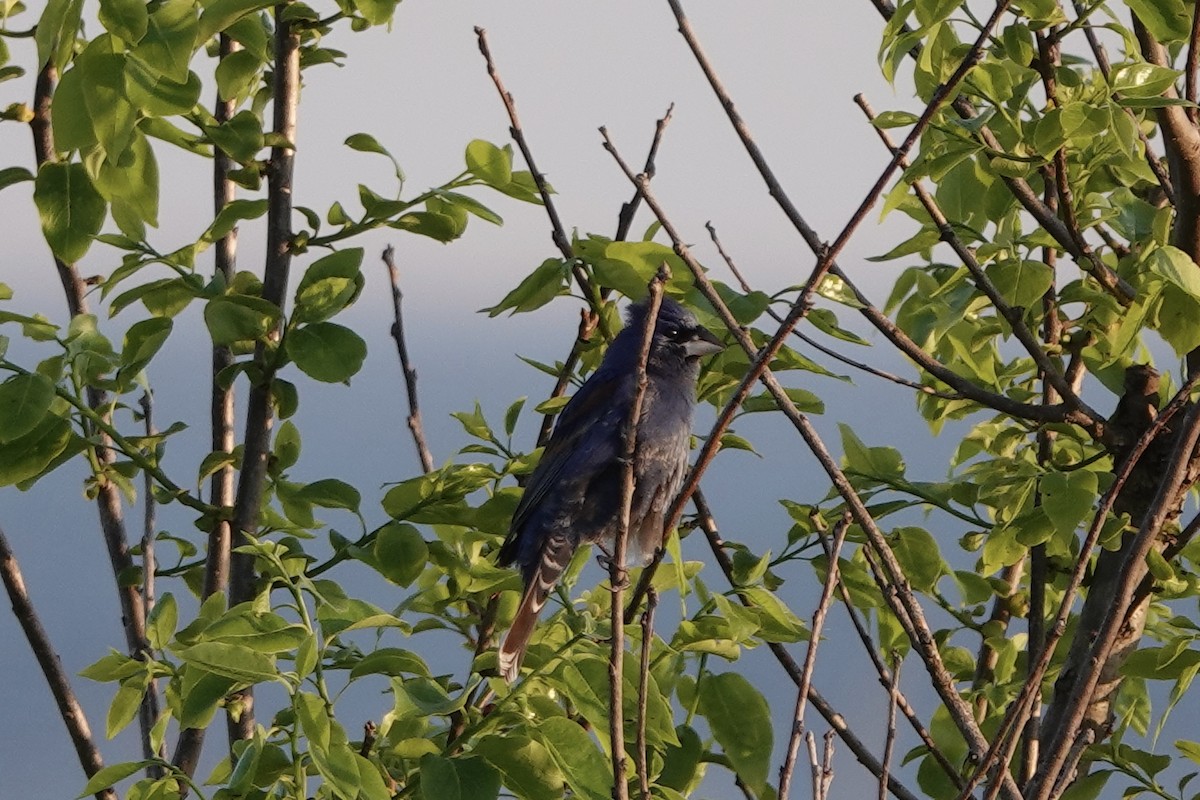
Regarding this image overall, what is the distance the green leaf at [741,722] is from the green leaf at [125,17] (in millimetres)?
1685


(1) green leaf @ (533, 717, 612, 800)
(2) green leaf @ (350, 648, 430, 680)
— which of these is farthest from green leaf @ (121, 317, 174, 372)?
(1) green leaf @ (533, 717, 612, 800)

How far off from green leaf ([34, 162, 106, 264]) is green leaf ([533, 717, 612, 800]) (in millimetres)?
1330

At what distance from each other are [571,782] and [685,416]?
2.00 m

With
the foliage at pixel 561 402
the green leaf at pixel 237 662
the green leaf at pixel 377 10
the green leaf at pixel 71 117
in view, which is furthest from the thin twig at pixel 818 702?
the green leaf at pixel 71 117

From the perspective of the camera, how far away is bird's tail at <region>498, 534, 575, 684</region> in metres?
3.07

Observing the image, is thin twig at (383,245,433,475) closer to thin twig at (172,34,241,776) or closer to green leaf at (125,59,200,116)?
thin twig at (172,34,241,776)

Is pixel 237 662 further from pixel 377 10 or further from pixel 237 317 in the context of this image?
pixel 377 10

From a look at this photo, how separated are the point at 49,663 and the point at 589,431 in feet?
5.37

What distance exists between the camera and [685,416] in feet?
14.3

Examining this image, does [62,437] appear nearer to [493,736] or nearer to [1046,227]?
[493,736]

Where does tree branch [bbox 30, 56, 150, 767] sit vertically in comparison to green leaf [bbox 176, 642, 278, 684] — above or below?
above

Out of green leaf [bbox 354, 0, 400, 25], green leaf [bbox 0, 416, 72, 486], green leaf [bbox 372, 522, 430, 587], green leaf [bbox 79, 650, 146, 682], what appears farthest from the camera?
green leaf [bbox 372, 522, 430, 587]

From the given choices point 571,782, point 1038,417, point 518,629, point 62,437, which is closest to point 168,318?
point 62,437

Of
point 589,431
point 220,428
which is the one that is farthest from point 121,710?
point 589,431
